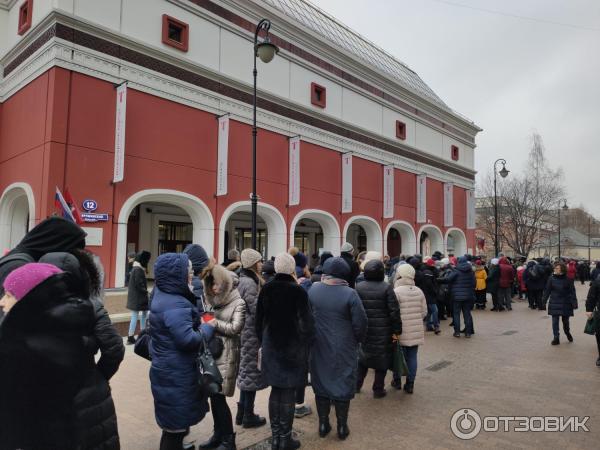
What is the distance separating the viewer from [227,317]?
13.5ft

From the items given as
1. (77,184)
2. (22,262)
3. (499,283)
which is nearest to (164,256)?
(22,262)

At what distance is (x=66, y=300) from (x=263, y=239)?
23.2 m

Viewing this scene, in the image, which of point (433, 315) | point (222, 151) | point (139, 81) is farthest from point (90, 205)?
point (433, 315)

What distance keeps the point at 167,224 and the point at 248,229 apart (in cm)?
477

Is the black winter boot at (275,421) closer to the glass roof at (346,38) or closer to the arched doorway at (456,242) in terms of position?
the glass roof at (346,38)

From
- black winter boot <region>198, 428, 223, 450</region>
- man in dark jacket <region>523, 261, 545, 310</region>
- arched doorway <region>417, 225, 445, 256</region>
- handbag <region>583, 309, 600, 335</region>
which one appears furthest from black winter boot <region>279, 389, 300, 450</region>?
arched doorway <region>417, 225, 445, 256</region>

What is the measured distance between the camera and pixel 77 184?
39.7ft

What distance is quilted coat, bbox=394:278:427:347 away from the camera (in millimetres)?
5871

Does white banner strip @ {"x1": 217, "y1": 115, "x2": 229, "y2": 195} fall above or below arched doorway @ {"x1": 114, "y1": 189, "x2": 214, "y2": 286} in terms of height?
above

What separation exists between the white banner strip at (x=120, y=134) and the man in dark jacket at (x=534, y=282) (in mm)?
13951

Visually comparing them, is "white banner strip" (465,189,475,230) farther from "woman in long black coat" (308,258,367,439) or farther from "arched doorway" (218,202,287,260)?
"woman in long black coat" (308,258,367,439)

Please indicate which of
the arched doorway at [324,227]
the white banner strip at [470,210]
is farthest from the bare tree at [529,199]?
the arched doorway at [324,227]

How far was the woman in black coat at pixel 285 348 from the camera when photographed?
4039mm

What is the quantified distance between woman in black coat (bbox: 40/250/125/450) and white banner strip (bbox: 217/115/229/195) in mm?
13137
